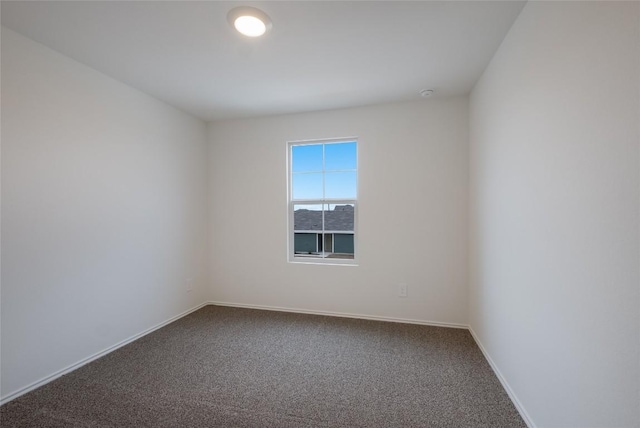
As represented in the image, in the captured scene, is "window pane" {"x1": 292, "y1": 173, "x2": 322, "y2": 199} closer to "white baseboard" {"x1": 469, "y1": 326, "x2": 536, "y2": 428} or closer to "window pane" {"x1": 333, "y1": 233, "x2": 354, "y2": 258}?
"window pane" {"x1": 333, "y1": 233, "x2": 354, "y2": 258}

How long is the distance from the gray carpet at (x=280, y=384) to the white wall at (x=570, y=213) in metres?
0.42

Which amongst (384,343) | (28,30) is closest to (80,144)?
(28,30)

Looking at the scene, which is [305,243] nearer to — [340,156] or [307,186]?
[307,186]

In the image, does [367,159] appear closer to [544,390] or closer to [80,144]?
[544,390]

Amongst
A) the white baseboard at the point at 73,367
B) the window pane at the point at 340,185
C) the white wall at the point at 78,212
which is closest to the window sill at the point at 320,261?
the window pane at the point at 340,185

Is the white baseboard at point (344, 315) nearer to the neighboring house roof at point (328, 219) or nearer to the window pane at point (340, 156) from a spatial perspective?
the neighboring house roof at point (328, 219)

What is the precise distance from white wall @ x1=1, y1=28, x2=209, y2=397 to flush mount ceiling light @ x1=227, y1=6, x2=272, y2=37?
1.49 metres

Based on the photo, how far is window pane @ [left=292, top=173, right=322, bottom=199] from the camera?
355 cm

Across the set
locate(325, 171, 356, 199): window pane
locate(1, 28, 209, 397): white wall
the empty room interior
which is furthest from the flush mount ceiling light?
locate(325, 171, 356, 199): window pane

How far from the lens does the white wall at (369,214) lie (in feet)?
9.98

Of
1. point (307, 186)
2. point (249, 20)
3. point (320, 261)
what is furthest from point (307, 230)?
point (249, 20)

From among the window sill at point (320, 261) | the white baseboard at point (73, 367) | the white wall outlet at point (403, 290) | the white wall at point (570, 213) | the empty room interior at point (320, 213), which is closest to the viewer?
the white wall at point (570, 213)

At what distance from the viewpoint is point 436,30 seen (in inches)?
75.0

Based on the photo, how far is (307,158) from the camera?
3.61 metres
